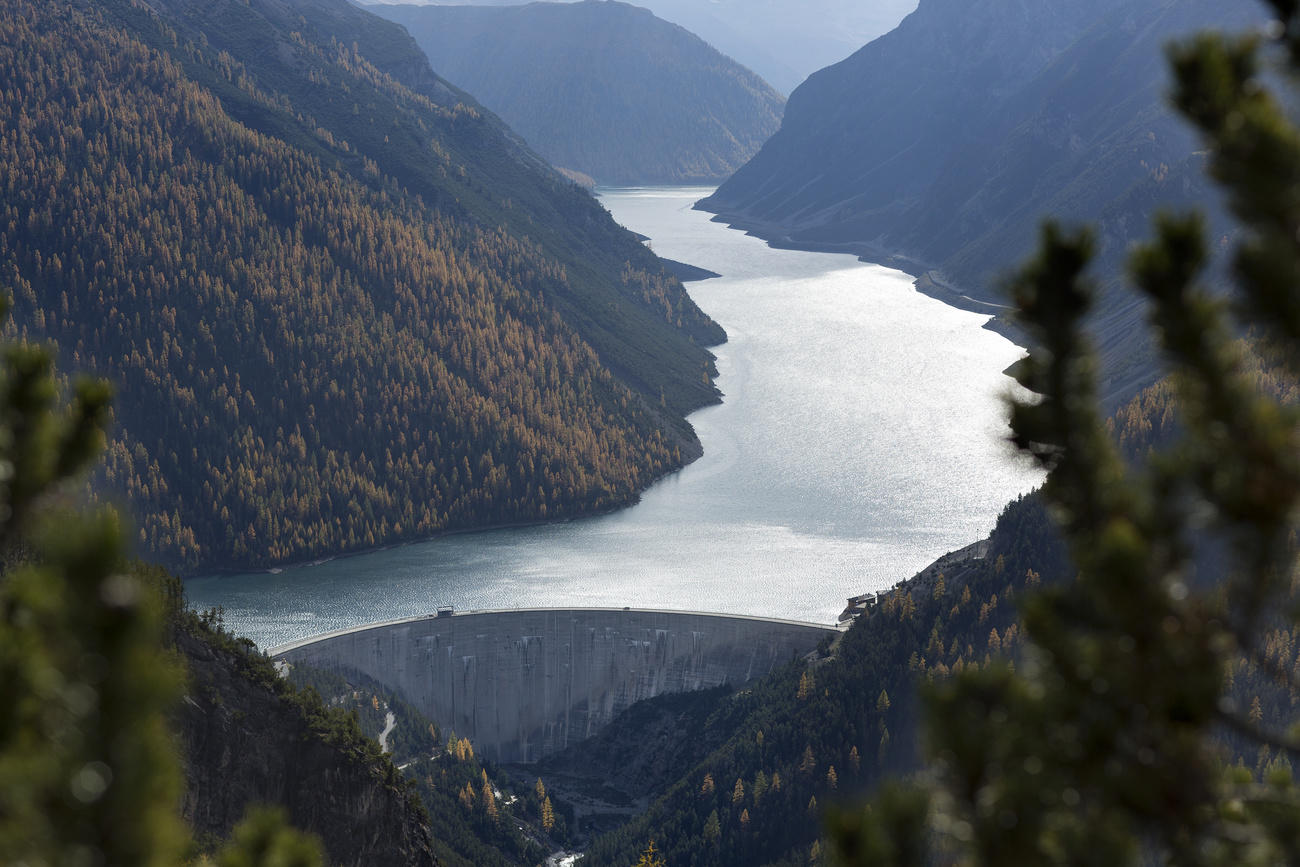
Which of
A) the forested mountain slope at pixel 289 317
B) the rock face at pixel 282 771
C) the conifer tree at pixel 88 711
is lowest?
the rock face at pixel 282 771

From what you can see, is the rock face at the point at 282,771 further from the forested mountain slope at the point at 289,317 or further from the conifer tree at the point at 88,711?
the forested mountain slope at the point at 289,317

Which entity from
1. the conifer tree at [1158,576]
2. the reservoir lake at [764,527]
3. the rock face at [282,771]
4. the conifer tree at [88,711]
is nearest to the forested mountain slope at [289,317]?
the reservoir lake at [764,527]

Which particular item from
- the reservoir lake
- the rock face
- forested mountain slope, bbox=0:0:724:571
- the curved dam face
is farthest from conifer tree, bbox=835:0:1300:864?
forested mountain slope, bbox=0:0:724:571

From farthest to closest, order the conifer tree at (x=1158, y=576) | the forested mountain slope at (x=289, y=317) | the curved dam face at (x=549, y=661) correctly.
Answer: the forested mountain slope at (x=289, y=317), the curved dam face at (x=549, y=661), the conifer tree at (x=1158, y=576)

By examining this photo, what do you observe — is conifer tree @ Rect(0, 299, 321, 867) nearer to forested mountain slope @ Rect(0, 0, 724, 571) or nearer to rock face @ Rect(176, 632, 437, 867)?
rock face @ Rect(176, 632, 437, 867)

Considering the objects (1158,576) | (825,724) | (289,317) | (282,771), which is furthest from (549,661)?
(289,317)

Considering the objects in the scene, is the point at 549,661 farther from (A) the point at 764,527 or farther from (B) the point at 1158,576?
(B) the point at 1158,576

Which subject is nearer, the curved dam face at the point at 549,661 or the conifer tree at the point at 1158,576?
the conifer tree at the point at 1158,576
